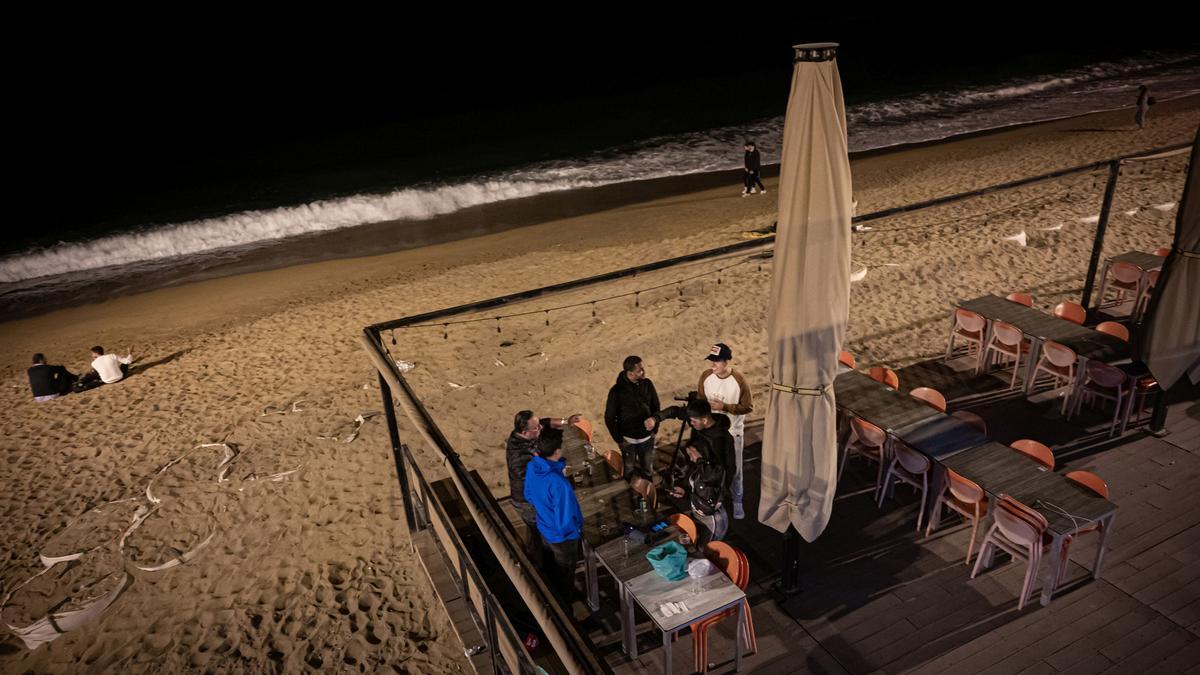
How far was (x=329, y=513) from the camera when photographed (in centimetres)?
916

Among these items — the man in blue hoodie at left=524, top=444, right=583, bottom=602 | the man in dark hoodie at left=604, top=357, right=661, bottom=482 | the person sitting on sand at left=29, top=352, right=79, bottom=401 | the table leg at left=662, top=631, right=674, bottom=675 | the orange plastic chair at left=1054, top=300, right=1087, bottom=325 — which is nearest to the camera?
the table leg at left=662, top=631, right=674, bottom=675

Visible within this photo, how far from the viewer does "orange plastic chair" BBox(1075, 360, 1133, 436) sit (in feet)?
26.5

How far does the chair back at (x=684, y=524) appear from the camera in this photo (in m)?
6.20

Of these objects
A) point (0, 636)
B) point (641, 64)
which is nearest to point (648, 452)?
point (0, 636)

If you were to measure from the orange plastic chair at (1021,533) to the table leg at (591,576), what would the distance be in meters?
3.42

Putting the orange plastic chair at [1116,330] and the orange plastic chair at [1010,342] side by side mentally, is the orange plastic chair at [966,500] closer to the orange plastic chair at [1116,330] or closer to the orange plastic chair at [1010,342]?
the orange plastic chair at [1010,342]

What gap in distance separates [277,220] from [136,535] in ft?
59.3

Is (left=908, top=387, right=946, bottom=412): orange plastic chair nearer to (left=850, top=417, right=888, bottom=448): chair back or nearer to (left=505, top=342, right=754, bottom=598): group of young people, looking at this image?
(left=850, top=417, right=888, bottom=448): chair back

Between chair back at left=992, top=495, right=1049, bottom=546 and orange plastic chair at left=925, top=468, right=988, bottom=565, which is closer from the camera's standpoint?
chair back at left=992, top=495, right=1049, bottom=546

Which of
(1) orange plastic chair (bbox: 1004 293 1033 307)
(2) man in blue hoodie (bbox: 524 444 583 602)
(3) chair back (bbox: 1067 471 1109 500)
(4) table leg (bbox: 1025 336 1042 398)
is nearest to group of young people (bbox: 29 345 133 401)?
(2) man in blue hoodie (bbox: 524 444 583 602)

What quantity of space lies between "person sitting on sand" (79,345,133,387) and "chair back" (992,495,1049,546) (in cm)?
1388

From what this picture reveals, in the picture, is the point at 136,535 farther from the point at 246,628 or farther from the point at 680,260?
the point at 680,260

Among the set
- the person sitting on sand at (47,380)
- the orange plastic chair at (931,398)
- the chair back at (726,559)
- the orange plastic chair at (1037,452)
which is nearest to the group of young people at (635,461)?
the chair back at (726,559)

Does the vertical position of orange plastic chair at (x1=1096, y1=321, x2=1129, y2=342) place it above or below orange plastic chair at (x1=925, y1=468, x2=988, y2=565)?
above
